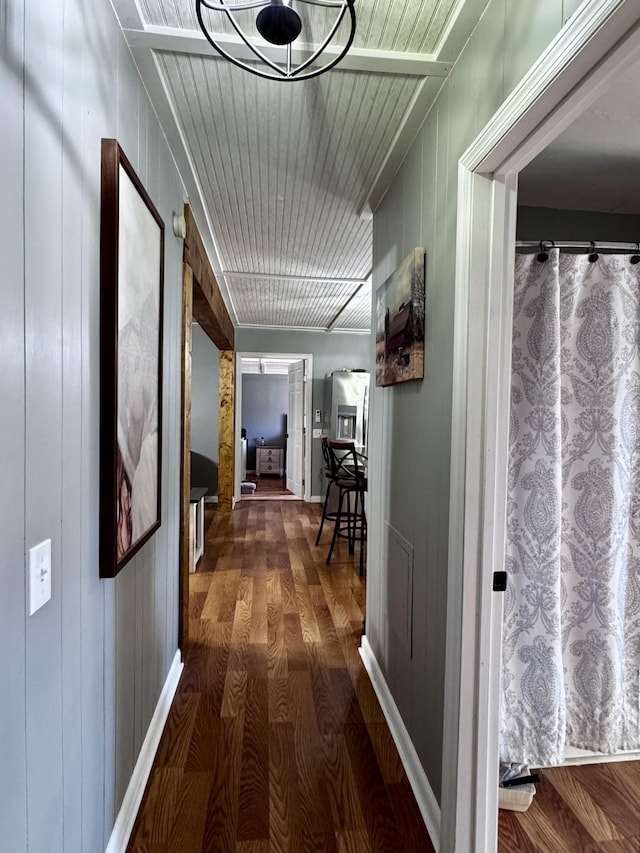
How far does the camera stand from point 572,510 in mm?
1630

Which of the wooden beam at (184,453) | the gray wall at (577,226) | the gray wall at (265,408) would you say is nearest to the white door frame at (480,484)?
the gray wall at (577,226)

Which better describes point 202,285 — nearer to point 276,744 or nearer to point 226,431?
point 276,744

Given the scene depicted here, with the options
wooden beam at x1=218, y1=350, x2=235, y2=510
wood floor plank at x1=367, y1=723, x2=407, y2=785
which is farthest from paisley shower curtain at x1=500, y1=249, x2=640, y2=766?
wooden beam at x1=218, y1=350, x2=235, y2=510

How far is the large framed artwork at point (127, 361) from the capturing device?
3.78 ft

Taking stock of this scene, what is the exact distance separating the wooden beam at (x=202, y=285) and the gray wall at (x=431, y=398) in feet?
3.43

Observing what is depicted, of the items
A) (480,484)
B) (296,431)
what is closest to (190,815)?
(480,484)

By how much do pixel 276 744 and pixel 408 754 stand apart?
53cm

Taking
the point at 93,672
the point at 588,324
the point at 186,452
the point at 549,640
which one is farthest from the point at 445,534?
the point at 186,452

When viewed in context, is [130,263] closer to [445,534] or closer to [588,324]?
[445,534]

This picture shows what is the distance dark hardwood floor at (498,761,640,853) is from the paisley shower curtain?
0.36 feet

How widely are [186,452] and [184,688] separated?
114 centimetres

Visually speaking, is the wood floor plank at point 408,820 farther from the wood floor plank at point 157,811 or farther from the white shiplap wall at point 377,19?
the white shiplap wall at point 377,19

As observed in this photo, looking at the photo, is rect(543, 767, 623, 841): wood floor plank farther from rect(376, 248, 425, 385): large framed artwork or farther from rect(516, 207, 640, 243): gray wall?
rect(516, 207, 640, 243): gray wall

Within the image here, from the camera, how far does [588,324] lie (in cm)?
160
